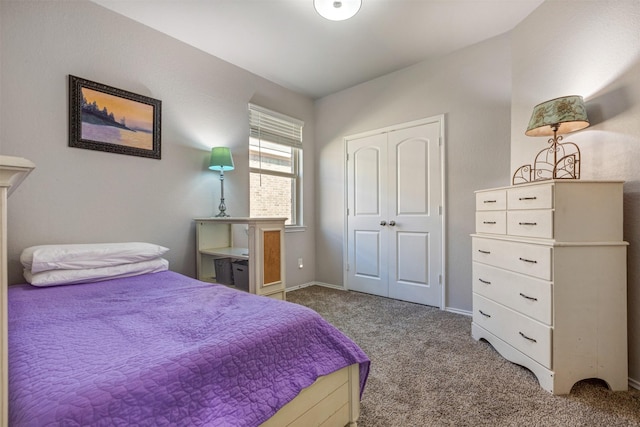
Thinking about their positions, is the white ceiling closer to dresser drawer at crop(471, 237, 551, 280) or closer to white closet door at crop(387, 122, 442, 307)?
white closet door at crop(387, 122, 442, 307)

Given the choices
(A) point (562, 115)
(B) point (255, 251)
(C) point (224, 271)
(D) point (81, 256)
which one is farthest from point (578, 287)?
(D) point (81, 256)

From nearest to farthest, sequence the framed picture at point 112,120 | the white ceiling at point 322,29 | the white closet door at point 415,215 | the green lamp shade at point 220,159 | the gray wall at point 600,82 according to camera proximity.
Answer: the gray wall at point 600,82
the framed picture at point 112,120
the white ceiling at point 322,29
the green lamp shade at point 220,159
the white closet door at point 415,215

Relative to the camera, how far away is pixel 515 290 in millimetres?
1899

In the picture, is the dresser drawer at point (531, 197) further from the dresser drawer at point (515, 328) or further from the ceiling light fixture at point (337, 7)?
the ceiling light fixture at point (337, 7)

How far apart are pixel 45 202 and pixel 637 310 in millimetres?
3820

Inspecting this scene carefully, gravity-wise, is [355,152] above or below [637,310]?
above

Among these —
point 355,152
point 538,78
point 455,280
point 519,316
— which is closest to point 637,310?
point 519,316

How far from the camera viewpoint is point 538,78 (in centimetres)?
241

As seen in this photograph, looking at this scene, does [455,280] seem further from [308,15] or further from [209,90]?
[209,90]

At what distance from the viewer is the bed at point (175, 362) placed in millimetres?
710

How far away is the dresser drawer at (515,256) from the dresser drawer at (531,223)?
7cm

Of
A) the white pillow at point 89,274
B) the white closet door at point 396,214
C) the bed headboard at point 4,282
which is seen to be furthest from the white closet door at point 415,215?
the bed headboard at point 4,282

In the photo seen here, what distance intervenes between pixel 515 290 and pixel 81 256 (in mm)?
2760

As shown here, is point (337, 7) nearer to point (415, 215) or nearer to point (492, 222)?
point (492, 222)
